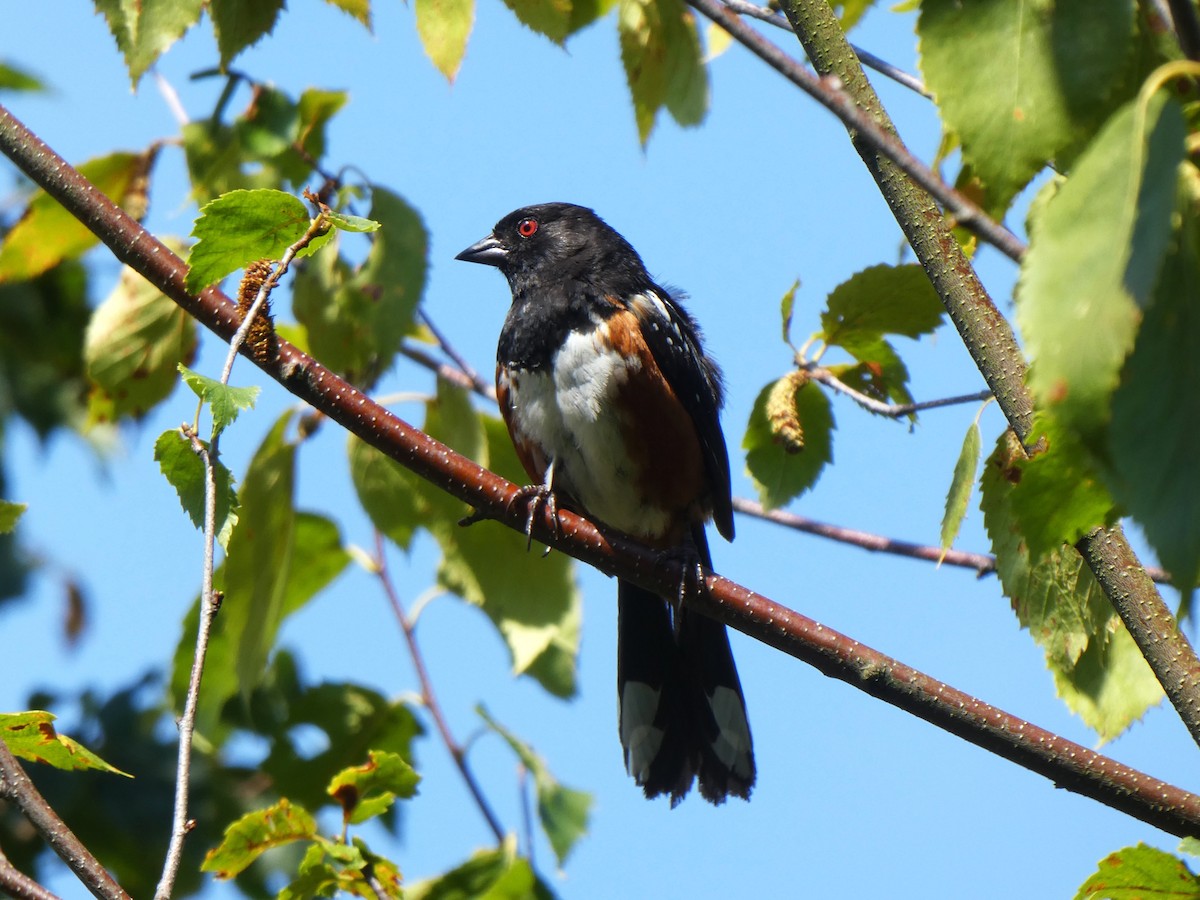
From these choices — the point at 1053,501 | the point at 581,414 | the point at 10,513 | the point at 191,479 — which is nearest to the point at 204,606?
the point at 191,479

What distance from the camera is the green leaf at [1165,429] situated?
0.83 m

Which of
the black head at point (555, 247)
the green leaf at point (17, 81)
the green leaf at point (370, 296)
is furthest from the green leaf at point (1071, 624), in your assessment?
the green leaf at point (17, 81)

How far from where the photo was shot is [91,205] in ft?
6.40

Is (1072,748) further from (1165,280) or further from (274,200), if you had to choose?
(274,200)

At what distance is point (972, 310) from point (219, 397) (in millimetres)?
932

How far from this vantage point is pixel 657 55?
2457 mm

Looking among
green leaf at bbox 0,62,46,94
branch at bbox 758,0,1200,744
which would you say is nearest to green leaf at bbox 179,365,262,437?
branch at bbox 758,0,1200,744

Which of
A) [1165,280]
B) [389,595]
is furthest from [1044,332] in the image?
[389,595]

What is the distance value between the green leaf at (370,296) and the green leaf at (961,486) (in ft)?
3.49

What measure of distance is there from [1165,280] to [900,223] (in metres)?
0.82

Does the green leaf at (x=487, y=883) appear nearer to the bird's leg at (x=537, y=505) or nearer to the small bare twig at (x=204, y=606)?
the bird's leg at (x=537, y=505)

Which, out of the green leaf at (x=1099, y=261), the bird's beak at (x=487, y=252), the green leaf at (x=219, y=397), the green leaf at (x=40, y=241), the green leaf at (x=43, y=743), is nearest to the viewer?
the green leaf at (x=1099, y=261)

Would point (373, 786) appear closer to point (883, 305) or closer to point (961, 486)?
point (961, 486)

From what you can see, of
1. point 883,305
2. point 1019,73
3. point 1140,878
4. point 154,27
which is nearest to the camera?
point 1019,73
